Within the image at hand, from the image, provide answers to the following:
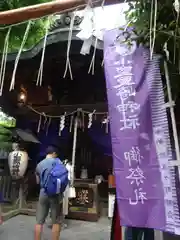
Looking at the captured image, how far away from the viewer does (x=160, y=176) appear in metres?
Answer: 2.50

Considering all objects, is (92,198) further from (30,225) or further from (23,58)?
(23,58)

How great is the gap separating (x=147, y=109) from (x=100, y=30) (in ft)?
4.84

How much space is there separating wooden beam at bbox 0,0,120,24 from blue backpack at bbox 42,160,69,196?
9.16 ft

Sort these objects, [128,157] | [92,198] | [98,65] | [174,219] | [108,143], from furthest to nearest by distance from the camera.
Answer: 1. [108,143]
2. [92,198]
3. [98,65]
4. [128,157]
5. [174,219]

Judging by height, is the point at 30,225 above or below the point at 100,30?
below

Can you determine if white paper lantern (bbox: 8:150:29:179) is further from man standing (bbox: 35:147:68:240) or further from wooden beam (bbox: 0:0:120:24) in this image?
wooden beam (bbox: 0:0:120:24)

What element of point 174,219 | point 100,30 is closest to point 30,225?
point 174,219

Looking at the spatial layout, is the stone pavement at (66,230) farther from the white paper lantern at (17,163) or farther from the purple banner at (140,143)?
the purple banner at (140,143)

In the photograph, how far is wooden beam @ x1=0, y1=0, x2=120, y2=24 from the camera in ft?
9.39

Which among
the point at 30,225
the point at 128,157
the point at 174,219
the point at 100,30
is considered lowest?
the point at 30,225

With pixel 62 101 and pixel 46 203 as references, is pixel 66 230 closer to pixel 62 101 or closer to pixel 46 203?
pixel 46 203

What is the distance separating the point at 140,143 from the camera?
2.63m

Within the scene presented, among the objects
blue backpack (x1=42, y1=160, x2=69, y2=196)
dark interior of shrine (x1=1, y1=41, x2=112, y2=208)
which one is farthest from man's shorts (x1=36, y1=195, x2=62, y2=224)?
dark interior of shrine (x1=1, y1=41, x2=112, y2=208)

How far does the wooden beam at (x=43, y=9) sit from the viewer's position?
2861 millimetres
